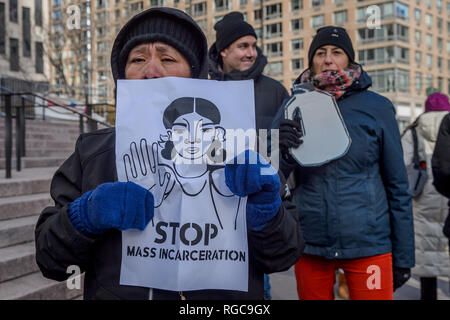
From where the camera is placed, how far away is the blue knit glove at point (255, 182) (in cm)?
106

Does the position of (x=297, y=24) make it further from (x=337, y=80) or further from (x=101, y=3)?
(x=337, y=80)

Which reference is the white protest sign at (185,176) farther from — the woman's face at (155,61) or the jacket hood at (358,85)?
the jacket hood at (358,85)

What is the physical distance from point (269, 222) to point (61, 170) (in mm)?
715

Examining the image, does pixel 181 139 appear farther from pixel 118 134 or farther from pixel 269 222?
pixel 269 222

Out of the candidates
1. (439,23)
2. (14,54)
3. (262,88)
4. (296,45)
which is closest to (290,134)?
(262,88)

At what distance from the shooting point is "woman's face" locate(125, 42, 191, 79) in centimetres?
138

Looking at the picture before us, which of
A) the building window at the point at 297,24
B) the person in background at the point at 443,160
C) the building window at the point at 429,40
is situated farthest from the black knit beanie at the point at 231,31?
the building window at the point at 429,40

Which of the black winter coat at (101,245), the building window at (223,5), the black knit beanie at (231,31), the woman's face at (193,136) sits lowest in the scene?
the black winter coat at (101,245)

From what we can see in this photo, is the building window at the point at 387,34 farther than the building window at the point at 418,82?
No

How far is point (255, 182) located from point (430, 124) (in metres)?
3.50

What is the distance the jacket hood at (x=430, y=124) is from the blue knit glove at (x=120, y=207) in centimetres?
360

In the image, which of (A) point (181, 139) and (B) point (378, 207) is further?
(B) point (378, 207)
